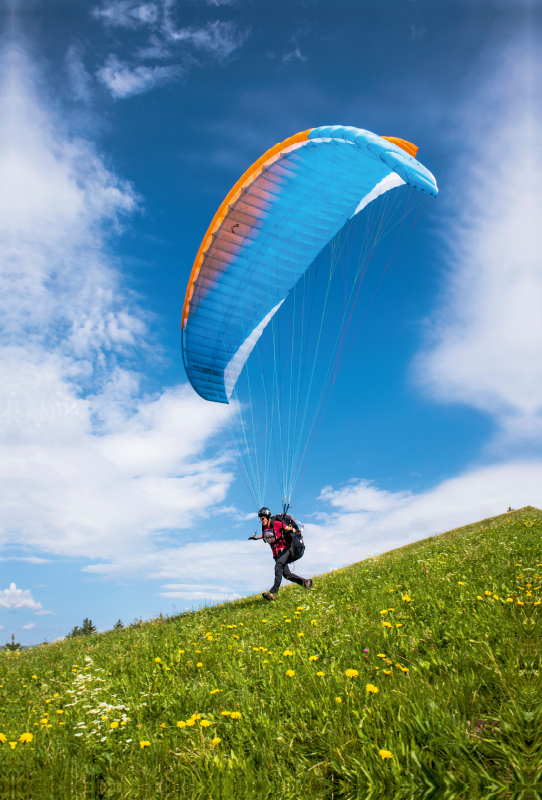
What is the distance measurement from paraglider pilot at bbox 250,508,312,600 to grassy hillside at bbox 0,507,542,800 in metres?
4.34

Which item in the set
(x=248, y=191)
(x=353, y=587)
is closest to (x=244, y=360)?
(x=248, y=191)

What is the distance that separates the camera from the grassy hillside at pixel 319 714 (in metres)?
2.18

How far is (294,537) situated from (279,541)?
0.37m

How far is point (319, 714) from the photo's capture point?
9.23ft

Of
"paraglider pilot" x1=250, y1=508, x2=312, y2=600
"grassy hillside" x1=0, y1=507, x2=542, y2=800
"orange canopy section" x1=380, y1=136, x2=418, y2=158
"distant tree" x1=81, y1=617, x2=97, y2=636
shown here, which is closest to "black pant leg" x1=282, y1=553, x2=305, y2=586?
"paraglider pilot" x1=250, y1=508, x2=312, y2=600

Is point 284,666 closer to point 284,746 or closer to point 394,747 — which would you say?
point 284,746

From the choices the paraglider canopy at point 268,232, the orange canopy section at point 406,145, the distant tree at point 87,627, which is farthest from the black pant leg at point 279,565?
the distant tree at point 87,627

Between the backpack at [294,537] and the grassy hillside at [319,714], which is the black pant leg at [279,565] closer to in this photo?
the backpack at [294,537]

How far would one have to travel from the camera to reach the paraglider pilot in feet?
31.9

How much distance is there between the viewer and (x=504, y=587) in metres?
4.86

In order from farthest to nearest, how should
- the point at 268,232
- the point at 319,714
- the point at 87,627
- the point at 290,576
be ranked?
the point at 87,627, the point at 268,232, the point at 290,576, the point at 319,714

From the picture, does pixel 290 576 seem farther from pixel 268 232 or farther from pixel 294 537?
pixel 268 232

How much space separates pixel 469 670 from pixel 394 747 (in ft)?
3.28

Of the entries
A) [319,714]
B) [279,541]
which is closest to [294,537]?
[279,541]
